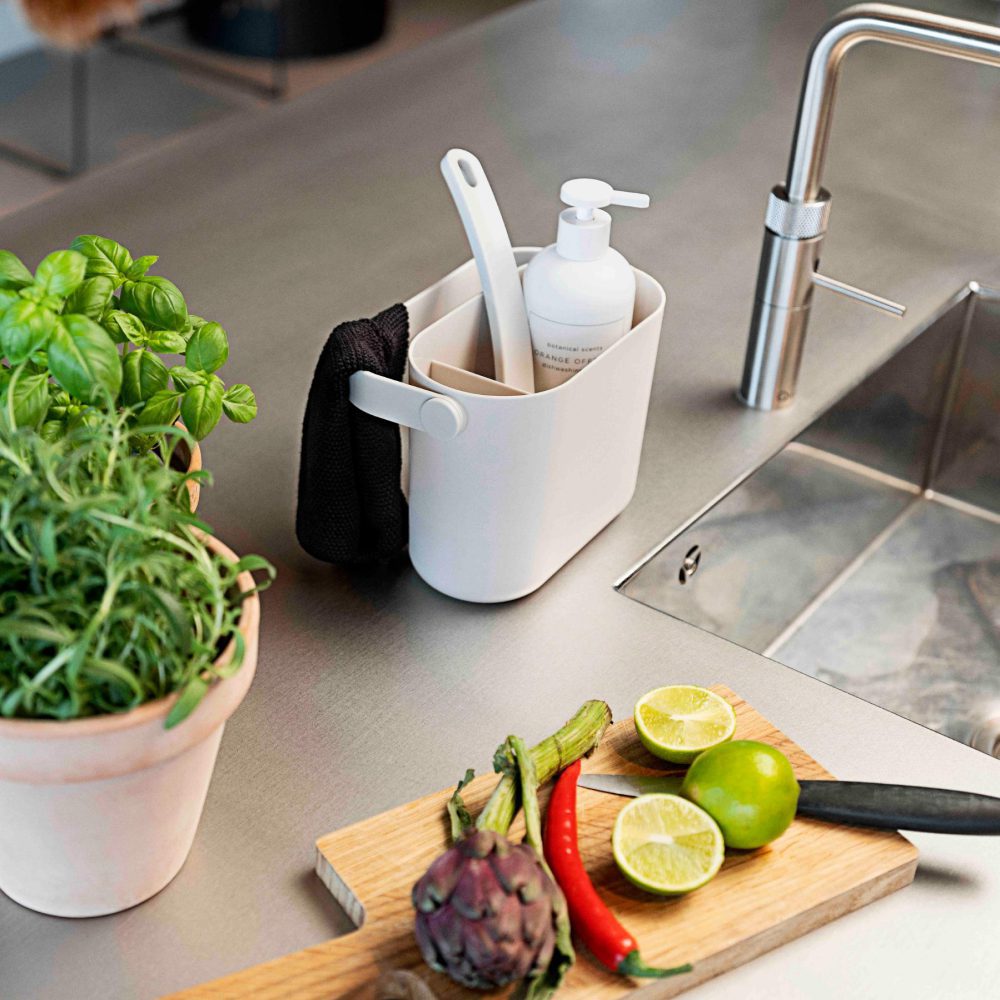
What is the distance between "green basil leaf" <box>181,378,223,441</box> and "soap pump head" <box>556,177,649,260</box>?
24cm

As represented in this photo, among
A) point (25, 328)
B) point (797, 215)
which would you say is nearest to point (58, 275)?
point (25, 328)

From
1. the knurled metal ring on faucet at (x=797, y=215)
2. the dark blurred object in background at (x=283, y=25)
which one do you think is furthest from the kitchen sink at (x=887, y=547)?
the dark blurred object in background at (x=283, y=25)

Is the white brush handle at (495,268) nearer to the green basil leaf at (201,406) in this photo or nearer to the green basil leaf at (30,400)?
the green basil leaf at (201,406)

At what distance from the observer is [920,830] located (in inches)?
28.3

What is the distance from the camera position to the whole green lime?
69cm

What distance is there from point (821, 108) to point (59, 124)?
10.0 feet

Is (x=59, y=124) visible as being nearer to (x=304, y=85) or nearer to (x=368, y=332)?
(x=304, y=85)

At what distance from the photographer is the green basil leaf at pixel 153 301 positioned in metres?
0.75

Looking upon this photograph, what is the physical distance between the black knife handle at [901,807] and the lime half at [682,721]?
0.20 feet

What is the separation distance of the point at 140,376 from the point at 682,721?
353 millimetres

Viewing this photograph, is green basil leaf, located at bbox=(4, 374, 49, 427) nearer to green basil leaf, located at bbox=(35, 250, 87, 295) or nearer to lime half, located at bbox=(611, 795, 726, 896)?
green basil leaf, located at bbox=(35, 250, 87, 295)

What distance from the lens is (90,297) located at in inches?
27.8

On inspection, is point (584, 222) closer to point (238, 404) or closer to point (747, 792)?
point (238, 404)

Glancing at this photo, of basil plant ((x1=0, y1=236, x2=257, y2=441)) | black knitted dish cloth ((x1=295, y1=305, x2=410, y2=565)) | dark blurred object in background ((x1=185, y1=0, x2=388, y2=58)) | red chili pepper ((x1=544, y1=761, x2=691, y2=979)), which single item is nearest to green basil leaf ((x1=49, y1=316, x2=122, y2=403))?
basil plant ((x1=0, y1=236, x2=257, y2=441))
